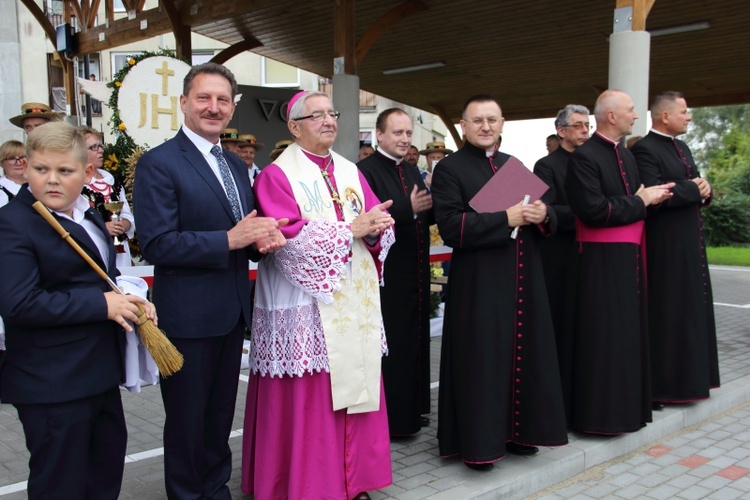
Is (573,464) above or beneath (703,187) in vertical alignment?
beneath

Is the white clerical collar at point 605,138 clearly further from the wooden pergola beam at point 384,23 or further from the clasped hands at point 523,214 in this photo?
the wooden pergola beam at point 384,23

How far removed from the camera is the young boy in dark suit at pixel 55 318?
2354mm

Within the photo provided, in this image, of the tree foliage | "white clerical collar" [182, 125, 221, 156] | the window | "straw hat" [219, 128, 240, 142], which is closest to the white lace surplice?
"white clerical collar" [182, 125, 221, 156]

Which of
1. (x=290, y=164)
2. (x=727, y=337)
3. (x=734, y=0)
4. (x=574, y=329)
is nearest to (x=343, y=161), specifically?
(x=290, y=164)

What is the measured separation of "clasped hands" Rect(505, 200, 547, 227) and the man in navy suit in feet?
4.51

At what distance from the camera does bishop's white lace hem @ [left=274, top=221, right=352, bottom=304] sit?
3.06 meters

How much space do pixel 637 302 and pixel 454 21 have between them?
9.39m

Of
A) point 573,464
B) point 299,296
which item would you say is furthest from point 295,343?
point 573,464

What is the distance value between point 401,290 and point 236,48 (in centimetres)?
1076

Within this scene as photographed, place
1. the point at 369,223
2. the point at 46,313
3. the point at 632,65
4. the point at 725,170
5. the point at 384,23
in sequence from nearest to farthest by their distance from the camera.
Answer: the point at 46,313, the point at 369,223, the point at 632,65, the point at 384,23, the point at 725,170

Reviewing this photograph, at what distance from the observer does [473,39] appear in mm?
13391

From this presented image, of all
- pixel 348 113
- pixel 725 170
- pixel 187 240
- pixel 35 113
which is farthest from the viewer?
pixel 725 170

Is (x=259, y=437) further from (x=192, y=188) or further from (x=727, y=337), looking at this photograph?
(x=727, y=337)

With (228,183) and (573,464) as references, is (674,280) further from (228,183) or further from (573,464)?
(228,183)
